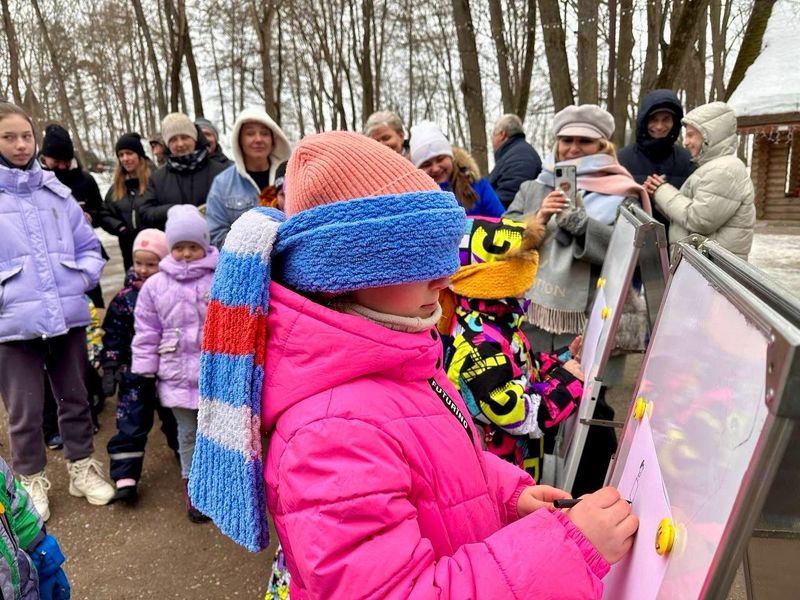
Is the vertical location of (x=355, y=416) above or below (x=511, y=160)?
below

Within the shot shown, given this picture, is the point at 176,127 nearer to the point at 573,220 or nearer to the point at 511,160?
the point at 511,160

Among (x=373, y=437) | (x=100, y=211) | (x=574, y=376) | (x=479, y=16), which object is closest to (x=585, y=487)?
(x=574, y=376)

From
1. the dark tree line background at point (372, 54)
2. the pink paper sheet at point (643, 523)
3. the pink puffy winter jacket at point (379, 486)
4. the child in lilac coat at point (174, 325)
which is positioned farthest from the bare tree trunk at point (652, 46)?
the pink puffy winter jacket at point (379, 486)

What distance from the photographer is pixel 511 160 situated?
5262 mm

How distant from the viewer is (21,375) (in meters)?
3.06

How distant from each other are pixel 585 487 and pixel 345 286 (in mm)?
1852

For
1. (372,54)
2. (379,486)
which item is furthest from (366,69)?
(379,486)

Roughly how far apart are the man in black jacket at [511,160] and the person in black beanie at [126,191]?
3065 millimetres

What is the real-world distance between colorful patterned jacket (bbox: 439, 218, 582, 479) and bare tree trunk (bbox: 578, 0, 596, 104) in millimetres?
6193

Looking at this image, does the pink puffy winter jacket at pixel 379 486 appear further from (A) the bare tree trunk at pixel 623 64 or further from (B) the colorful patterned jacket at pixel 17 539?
(A) the bare tree trunk at pixel 623 64

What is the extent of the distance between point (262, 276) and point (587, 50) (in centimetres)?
771

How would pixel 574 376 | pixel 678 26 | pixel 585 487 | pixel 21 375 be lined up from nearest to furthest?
pixel 574 376, pixel 585 487, pixel 21 375, pixel 678 26

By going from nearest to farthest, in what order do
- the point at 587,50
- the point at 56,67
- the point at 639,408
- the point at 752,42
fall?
1. the point at 639,408
2. the point at 587,50
3. the point at 752,42
4. the point at 56,67

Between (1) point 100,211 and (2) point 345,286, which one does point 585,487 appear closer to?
(2) point 345,286
